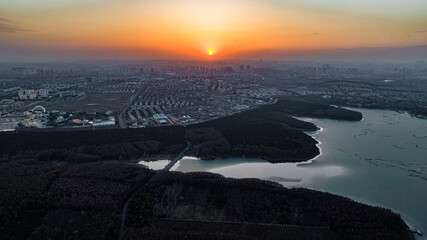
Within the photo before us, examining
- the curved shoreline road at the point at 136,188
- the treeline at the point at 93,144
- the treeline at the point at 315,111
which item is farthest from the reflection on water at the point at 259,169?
the treeline at the point at 315,111

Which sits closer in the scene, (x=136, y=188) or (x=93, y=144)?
(x=136, y=188)

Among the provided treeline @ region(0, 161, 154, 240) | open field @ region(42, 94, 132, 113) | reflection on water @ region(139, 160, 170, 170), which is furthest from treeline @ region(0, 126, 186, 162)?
open field @ region(42, 94, 132, 113)

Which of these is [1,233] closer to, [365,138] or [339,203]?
[339,203]

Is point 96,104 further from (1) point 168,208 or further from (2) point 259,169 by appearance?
(1) point 168,208

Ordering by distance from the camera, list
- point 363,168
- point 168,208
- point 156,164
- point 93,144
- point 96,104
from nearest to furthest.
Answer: point 168,208, point 363,168, point 156,164, point 93,144, point 96,104

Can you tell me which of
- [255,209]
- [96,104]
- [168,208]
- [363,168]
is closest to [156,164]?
[168,208]

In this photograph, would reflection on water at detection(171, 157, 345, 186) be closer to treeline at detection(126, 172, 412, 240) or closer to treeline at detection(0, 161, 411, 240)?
treeline at detection(0, 161, 411, 240)

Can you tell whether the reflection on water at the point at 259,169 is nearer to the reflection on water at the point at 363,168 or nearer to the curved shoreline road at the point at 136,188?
the reflection on water at the point at 363,168

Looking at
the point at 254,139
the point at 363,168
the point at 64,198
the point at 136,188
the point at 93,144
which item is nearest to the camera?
the point at 64,198

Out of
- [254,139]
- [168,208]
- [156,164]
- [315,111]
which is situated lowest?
[168,208]
